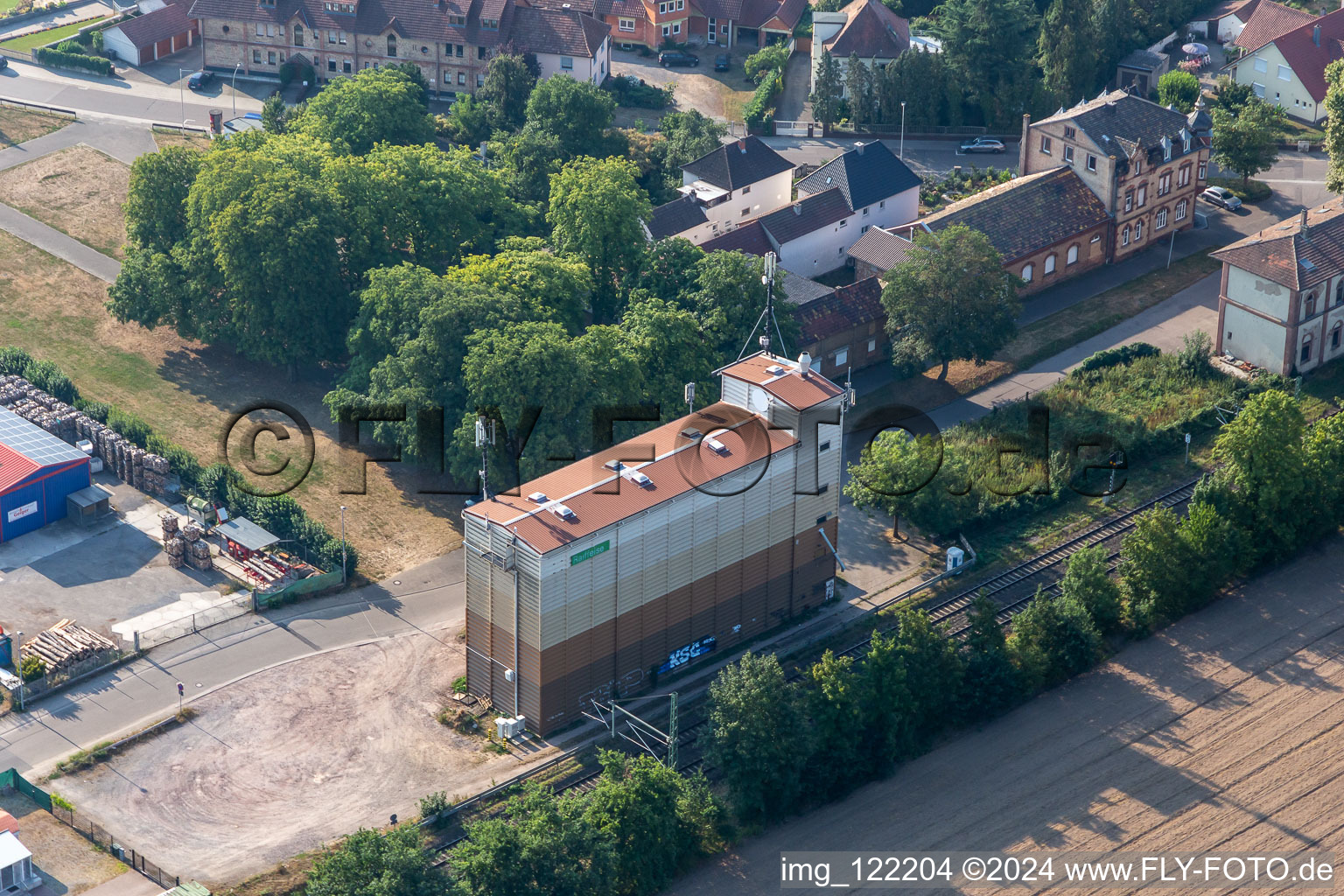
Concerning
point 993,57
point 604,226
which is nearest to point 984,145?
point 993,57

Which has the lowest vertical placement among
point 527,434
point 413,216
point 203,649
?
point 203,649

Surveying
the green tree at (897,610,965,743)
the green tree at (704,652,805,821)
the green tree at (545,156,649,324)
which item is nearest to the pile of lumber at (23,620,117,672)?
the green tree at (704,652,805,821)

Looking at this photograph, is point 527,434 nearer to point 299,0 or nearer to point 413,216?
point 413,216

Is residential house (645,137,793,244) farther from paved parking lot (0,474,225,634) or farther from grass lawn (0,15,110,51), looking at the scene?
grass lawn (0,15,110,51)

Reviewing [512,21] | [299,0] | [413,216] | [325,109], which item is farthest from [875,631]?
[299,0]

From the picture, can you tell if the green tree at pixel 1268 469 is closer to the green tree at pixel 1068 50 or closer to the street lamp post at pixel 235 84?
the green tree at pixel 1068 50

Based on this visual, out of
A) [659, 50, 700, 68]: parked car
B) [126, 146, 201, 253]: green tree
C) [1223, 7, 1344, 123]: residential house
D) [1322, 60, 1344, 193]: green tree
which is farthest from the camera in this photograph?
[659, 50, 700, 68]: parked car
